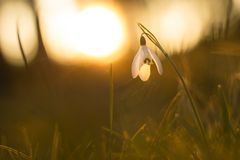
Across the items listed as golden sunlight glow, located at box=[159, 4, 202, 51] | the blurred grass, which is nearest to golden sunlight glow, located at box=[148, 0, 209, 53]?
golden sunlight glow, located at box=[159, 4, 202, 51]

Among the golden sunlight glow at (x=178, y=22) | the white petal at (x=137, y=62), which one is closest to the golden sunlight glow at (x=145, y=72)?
the white petal at (x=137, y=62)

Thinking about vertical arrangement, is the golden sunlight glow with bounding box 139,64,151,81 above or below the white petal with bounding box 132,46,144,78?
below

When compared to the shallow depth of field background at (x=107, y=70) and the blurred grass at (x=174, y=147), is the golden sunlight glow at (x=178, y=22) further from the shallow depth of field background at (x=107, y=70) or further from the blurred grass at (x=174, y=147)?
the blurred grass at (x=174, y=147)

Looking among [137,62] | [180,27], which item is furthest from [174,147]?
[180,27]

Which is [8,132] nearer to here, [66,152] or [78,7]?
[66,152]

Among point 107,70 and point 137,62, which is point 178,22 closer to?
point 107,70

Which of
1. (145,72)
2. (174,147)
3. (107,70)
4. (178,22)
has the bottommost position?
(107,70)

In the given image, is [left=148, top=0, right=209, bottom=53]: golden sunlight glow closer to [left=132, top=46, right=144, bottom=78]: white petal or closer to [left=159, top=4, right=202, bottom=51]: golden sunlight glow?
[left=159, top=4, right=202, bottom=51]: golden sunlight glow

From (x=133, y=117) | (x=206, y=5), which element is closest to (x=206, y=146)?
(x=133, y=117)
